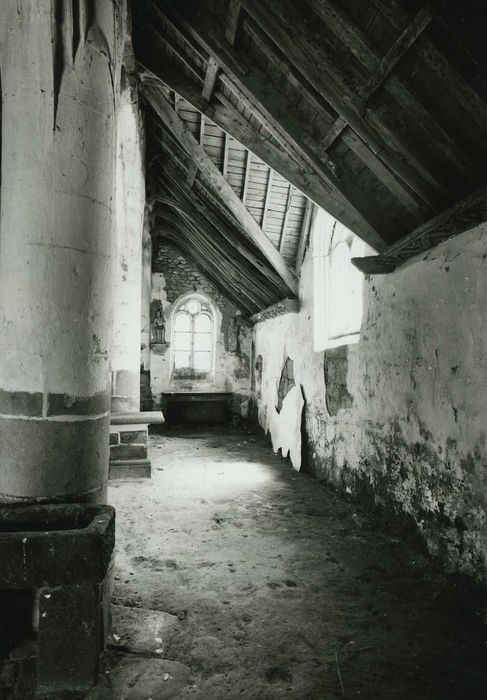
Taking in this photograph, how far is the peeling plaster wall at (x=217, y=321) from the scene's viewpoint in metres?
11.1

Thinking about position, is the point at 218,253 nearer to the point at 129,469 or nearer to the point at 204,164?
the point at 204,164

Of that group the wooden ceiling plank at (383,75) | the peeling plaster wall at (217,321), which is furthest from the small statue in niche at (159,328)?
the wooden ceiling plank at (383,75)

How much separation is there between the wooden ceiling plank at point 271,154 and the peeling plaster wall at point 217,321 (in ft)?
21.1

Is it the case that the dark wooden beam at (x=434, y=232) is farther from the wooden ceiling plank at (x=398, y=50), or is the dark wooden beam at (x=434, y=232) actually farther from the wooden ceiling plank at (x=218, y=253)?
the wooden ceiling plank at (x=218, y=253)

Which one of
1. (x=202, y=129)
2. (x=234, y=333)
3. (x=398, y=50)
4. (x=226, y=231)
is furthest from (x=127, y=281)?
(x=234, y=333)

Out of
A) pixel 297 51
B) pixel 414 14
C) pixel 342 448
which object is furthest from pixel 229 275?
pixel 414 14

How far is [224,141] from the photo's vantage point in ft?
18.8

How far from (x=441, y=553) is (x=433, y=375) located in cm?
139

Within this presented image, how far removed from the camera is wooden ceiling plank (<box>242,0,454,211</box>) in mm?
2965

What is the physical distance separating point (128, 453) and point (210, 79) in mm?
4555

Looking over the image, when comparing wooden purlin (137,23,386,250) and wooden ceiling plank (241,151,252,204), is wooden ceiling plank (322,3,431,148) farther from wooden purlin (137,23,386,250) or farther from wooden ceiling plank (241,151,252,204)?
Answer: wooden ceiling plank (241,151,252,204)

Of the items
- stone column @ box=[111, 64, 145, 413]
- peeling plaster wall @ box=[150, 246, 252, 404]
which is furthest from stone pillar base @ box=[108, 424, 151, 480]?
peeling plaster wall @ box=[150, 246, 252, 404]

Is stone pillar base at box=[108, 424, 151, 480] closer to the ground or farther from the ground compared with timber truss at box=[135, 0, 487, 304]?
closer to the ground

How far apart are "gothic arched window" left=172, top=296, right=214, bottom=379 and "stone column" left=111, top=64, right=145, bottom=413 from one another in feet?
16.3
